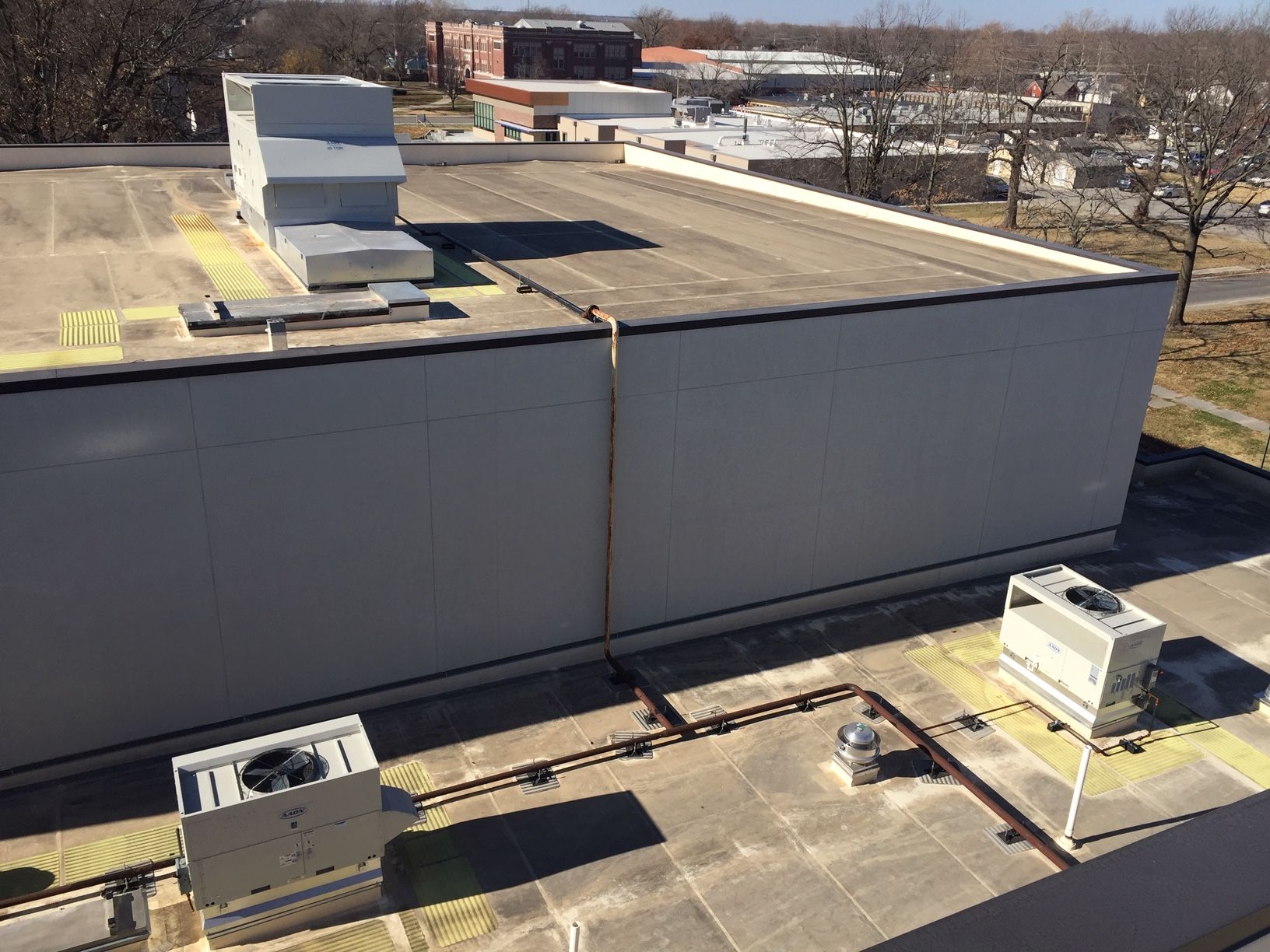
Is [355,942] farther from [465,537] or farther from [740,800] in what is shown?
[465,537]

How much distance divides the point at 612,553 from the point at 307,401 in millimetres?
5257

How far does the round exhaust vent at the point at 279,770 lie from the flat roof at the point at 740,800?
1.93m

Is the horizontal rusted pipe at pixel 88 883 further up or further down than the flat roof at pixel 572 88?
further down

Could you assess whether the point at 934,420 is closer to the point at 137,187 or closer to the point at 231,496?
the point at 231,496

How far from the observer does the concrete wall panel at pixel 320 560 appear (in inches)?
514

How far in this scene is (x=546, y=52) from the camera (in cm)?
12119

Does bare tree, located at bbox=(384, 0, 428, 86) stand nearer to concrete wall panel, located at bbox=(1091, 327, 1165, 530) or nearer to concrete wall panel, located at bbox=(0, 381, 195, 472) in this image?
concrete wall panel, located at bbox=(1091, 327, 1165, 530)

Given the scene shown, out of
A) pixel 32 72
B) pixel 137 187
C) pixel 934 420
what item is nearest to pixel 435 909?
pixel 934 420

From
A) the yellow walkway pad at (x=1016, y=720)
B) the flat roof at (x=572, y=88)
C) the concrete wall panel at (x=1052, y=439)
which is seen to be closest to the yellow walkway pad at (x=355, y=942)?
the yellow walkway pad at (x=1016, y=720)

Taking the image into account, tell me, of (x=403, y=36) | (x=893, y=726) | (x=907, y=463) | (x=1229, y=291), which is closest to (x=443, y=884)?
(x=893, y=726)

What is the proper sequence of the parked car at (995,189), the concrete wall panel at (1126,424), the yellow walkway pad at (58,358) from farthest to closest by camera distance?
the parked car at (995,189) → the concrete wall panel at (1126,424) → the yellow walkway pad at (58,358)

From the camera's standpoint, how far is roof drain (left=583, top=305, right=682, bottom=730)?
1473 cm

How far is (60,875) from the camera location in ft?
37.4

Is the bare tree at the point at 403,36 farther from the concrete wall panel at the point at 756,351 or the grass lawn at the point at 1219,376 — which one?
the concrete wall panel at the point at 756,351
